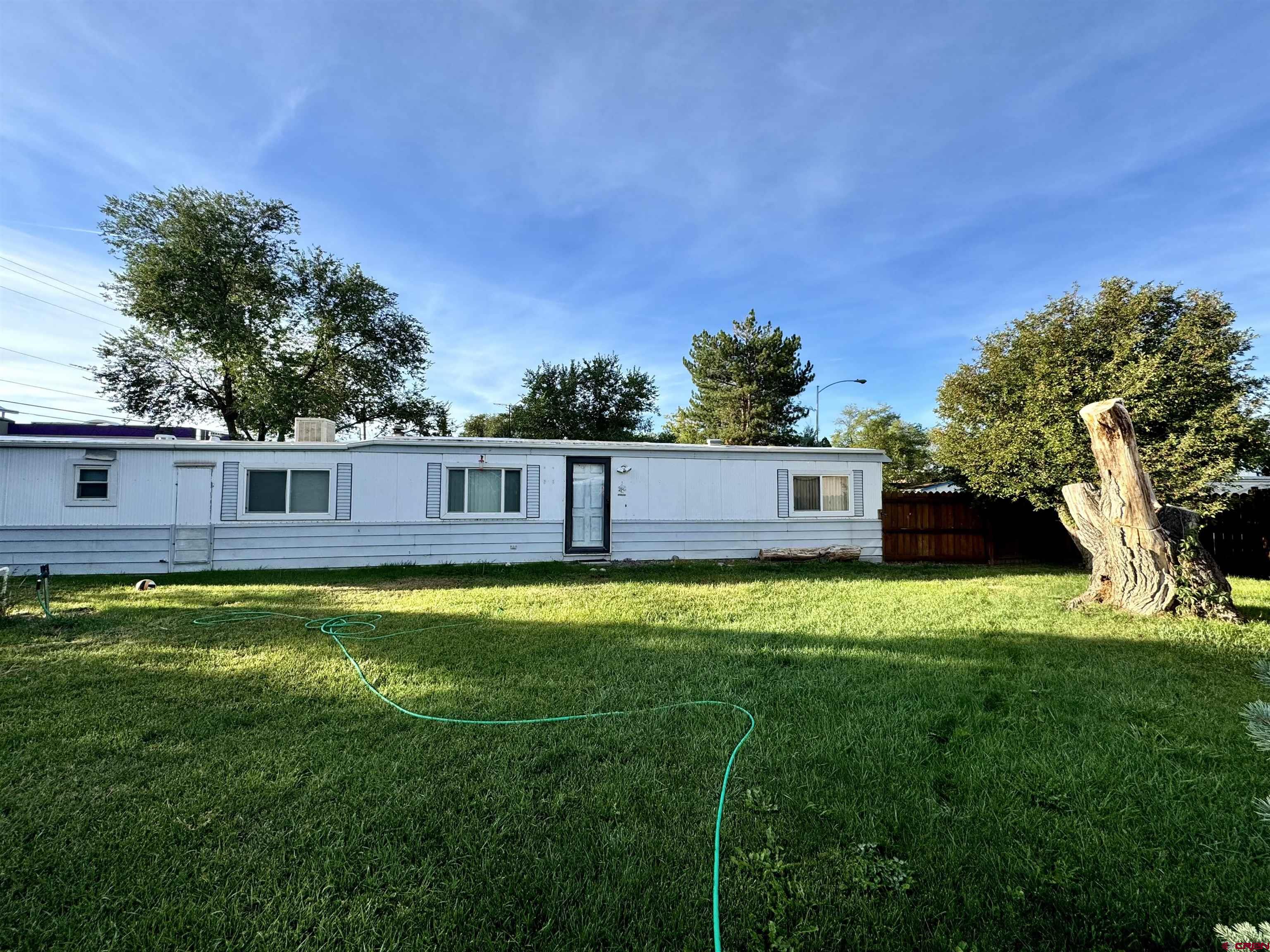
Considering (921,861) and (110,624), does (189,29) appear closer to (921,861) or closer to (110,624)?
(110,624)

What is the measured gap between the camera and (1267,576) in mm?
9664

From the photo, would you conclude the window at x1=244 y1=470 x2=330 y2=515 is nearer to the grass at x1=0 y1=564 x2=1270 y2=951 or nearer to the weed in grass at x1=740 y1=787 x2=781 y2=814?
the grass at x1=0 y1=564 x2=1270 y2=951

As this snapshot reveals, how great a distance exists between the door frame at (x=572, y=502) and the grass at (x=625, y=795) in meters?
5.84

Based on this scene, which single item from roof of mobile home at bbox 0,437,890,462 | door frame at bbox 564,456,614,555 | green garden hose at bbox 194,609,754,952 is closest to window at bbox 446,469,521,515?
roof of mobile home at bbox 0,437,890,462

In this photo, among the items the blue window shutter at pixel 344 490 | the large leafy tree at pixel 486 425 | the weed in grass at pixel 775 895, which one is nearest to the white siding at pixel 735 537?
the blue window shutter at pixel 344 490

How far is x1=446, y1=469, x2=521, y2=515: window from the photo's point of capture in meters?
A: 10.3

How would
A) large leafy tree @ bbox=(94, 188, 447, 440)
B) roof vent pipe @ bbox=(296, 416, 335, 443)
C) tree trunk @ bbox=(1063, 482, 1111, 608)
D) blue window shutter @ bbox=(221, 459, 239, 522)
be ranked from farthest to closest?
large leafy tree @ bbox=(94, 188, 447, 440), roof vent pipe @ bbox=(296, 416, 335, 443), blue window shutter @ bbox=(221, 459, 239, 522), tree trunk @ bbox=(1063, 482, 1111, 608)

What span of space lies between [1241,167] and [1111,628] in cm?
866

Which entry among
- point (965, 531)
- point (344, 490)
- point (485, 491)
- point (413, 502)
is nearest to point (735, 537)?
point (485, 491)

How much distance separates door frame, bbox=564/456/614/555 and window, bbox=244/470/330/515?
4572mm

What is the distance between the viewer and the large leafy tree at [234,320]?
1941cm

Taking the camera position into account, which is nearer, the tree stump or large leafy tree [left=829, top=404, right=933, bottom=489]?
the tree stump

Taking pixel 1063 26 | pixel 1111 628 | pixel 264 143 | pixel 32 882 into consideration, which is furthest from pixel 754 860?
pixel 264 143

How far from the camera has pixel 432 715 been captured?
322 centimetres
